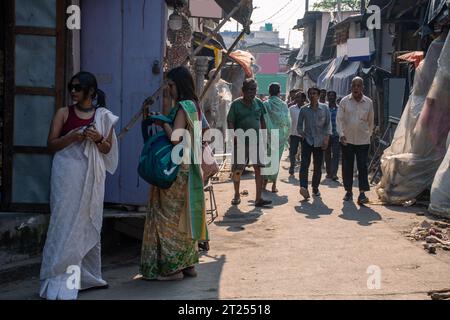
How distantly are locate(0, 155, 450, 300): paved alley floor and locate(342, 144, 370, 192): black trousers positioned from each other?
0.55 m

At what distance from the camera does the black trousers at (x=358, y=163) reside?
1046cm

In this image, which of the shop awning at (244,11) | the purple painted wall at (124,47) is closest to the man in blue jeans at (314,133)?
the shop awning at (244,11)

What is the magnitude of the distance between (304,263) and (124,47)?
2898 millimetres

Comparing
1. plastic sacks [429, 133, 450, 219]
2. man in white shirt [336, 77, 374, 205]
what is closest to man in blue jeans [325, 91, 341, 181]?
man in white shirt [336, 77, 374, 205]

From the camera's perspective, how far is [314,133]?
11.2 meters

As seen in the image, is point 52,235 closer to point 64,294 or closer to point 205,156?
point 64,294

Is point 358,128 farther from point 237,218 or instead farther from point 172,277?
point 172,277

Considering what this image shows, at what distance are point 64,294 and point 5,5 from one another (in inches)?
120

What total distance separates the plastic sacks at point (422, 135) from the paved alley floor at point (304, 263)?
1.66 feet

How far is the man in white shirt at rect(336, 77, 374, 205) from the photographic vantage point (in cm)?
1044

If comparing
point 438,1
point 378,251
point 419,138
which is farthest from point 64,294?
point 438,1

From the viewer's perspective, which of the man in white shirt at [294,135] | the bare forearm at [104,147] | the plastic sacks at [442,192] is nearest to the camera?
the bare forearm at [104,147]

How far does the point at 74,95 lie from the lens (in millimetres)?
5566

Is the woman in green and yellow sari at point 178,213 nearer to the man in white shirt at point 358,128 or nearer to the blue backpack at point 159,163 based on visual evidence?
the blue backpack at point 159,163
